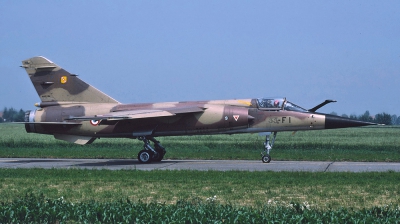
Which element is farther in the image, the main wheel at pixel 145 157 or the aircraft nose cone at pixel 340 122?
the main wheel at pixel 145 157

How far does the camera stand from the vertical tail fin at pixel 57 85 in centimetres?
2391

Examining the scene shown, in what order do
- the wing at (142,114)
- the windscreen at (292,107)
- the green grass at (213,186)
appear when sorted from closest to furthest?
the green grass at (213,186)
the wing at (142,114)
the windscreen at (292,107)

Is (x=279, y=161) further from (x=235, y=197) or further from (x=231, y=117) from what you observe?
(x=235, y=197)

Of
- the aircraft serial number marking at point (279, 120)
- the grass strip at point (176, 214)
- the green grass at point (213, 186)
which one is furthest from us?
the aircraft serial number marking at point (279, 120)

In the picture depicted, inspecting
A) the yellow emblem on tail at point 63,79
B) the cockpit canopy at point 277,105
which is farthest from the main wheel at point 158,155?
the yellow emblem on tail at point 63,79

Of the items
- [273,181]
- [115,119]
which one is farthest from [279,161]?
[273,181]

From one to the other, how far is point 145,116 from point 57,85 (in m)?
4.67

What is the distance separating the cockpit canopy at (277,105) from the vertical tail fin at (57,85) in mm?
6311

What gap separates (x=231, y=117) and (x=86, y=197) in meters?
10.2

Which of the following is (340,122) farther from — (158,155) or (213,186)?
(213,186)

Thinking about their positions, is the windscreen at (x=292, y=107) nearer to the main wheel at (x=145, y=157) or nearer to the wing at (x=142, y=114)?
the wing at (x=142, y=114)

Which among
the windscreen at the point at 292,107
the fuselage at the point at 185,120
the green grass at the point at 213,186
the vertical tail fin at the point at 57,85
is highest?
the vertical tail fin at the point at 57,85

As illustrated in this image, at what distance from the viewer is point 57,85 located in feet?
78.6

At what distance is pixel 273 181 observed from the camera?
48.4 ft
